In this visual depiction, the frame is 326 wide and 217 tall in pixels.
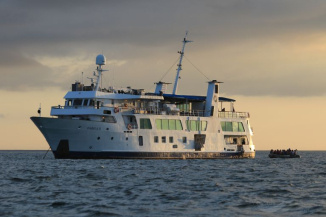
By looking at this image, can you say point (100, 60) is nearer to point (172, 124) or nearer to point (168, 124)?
point (168, 124)

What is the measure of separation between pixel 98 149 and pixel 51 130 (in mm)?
5351

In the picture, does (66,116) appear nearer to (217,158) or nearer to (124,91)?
(124,91)

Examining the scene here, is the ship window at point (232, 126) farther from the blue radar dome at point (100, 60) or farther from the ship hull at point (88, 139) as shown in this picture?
the blue radar dome at point (100, 60)

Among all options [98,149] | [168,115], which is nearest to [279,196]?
[98,149]

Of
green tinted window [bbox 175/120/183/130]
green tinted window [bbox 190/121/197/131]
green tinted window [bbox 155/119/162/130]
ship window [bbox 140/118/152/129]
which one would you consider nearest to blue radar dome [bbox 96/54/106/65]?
ship window [bbox 140/118/152/129]

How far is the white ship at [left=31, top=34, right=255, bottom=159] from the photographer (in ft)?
217

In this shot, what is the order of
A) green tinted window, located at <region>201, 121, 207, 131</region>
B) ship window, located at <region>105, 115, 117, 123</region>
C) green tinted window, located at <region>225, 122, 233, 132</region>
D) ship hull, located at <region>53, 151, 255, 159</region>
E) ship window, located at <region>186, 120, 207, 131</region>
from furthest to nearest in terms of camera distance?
1. green tinted window, located at <region>225, 122, 233, 132</region>
2. green tinted window, located at <region>201, 121, 207, 131</region>
3. ship window, located at <region>186, 120, 207, 131</region>
4. ship window, located at <region>105, 115, 117, 123</region>
5. ship hull, located at <region>53, 151, 255, 159</region>

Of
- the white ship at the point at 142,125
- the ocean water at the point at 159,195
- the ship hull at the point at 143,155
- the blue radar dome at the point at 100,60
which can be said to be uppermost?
the blue radar dome at the point at 100,60

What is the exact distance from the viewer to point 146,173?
159 ft

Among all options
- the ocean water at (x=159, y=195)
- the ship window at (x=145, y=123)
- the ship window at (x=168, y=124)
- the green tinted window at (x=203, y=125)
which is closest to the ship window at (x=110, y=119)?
the ship window at (x=145, y=123)

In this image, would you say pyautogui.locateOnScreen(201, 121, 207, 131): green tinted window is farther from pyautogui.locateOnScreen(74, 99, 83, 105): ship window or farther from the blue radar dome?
pyautogui.locateOnScreen(74, 99, 83, 105): ship window

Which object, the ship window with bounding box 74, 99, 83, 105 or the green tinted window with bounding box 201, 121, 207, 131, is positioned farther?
the green tinted window with bounding box 201, 121, 207, 131

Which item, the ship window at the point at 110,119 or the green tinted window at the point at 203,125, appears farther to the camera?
the green tinted window at the point at 203,125

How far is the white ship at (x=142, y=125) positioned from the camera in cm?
6600
